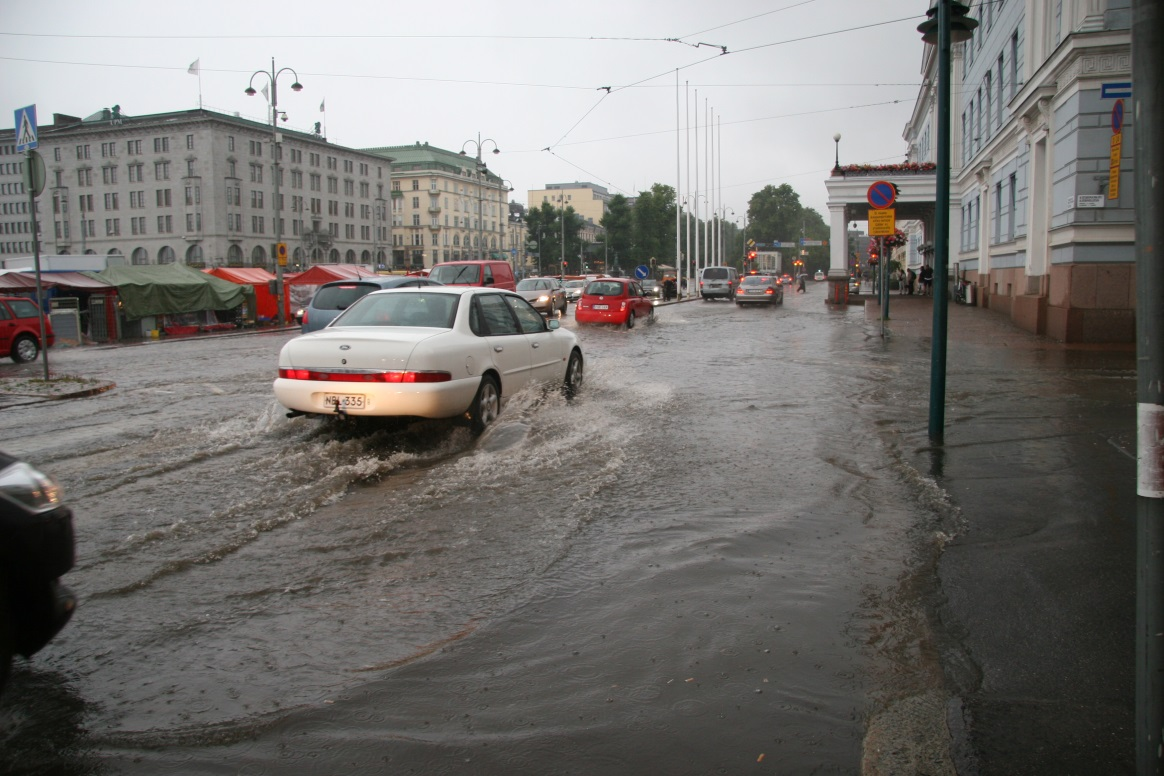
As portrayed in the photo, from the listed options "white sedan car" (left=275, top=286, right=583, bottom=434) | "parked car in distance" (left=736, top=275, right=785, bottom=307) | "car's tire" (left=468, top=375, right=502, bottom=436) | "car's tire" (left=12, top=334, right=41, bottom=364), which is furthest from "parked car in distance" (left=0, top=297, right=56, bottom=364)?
"parked car in distance" (left=736, top=275, right=785, bottom=307)

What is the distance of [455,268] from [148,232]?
72001 millimetres

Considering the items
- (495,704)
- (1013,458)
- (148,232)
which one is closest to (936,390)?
(1013,458)

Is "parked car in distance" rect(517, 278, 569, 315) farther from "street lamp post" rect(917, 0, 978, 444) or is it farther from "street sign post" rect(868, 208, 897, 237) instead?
"street lamp post" rect(917, 0, 978, 444)

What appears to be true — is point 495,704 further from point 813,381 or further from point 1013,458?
point 813,381

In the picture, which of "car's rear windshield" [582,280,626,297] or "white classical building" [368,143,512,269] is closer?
"car's rear windshield" [582,280,626,297]

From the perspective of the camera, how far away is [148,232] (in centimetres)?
8475

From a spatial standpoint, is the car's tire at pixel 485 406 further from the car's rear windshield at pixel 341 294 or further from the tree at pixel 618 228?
the tree at pixel 618 228

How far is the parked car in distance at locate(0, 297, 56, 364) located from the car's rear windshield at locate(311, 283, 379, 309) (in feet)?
27.8

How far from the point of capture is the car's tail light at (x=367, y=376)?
7531 mm

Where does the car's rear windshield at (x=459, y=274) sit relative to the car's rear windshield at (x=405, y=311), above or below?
above

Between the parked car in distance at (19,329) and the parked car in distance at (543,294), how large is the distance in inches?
574

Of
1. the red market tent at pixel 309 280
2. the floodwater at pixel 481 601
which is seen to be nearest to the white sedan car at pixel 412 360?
the floodwater at pixel 481 601

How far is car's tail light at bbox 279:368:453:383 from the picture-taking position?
24.7ft

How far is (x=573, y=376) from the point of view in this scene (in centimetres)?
1153
